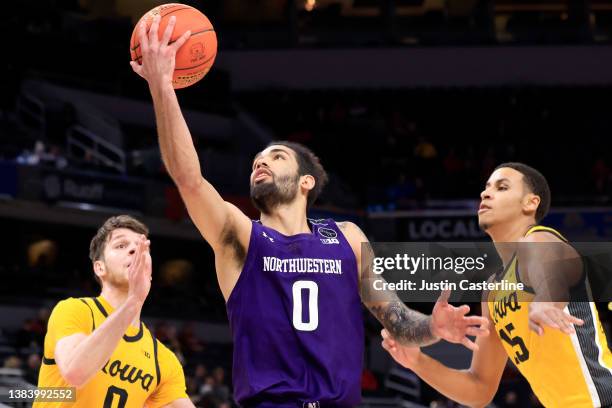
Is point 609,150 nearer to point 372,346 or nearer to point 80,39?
point 372,346

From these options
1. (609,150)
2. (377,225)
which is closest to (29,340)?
(377,225)

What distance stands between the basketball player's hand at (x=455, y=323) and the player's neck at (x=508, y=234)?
4.12 feet

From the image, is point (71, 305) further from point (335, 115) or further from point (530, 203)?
point (335, 115)

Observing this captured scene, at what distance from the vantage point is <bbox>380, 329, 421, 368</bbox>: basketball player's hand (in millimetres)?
5841

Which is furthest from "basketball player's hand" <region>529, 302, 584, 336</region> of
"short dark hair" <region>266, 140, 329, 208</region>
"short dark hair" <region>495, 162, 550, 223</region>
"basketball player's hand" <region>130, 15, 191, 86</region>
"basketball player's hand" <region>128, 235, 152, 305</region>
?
"basketball player's hand" <region>130, 15, 191, 86</region>

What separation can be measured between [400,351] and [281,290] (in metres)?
0.92

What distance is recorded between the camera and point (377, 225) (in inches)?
1003

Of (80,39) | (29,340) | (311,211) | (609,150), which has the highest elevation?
(80,39)

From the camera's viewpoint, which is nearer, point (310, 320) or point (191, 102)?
point (310, 320)

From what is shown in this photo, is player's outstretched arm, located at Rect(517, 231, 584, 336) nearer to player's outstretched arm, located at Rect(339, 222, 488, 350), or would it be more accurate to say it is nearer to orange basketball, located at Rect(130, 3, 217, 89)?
player's outstretched arm, located at Rect(339, 222, 488, 350)

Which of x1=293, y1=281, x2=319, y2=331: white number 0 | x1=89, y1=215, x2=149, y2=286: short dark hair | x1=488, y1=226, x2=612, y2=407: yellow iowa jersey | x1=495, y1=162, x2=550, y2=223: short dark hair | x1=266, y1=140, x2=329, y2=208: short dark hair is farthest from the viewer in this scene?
x1=89, y1=215, x2=149, y2=286: short dark hair

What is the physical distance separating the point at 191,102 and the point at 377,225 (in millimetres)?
6372

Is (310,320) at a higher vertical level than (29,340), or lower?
lower

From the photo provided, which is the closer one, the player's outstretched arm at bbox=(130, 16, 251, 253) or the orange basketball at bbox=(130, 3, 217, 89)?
the player's outstretched arm at bbox=(130, 16, 251, 253)
